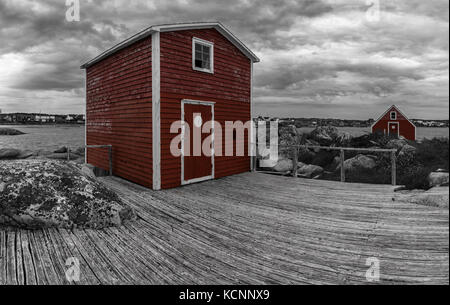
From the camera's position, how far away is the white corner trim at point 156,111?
7.29 meters

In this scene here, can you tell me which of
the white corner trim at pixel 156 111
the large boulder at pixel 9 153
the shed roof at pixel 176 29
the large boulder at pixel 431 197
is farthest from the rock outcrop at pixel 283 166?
the large boulder at pixel 9 153

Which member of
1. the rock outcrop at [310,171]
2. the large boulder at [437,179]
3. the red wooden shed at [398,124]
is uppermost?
the red wooden shed at [398,124]

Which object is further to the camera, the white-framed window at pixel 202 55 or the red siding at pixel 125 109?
the white-framed window at pixel 202 55

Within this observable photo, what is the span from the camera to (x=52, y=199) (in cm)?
436

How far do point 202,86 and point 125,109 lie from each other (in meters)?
2.53

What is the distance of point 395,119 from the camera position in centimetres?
2403

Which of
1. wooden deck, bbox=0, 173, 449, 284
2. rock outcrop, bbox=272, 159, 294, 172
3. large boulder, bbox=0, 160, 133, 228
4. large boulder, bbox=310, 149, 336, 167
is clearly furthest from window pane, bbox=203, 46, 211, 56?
large boulder, bbox=310, 149, 336, 167

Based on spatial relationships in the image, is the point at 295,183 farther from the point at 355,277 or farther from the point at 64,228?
the point at 64,228

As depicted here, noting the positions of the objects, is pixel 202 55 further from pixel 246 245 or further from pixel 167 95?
pixel 246 245

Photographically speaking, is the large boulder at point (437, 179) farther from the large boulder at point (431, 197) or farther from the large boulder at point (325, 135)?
the large boulder at point (325, 135)

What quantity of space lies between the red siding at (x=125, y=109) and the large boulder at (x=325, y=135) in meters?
13.5

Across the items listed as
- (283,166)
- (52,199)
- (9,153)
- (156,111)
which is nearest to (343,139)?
(283,166)
